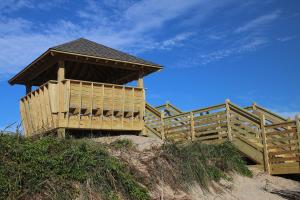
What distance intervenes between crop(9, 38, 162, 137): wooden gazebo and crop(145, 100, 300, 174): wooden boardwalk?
2097 millimetres

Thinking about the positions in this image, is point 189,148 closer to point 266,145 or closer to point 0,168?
point 266,145

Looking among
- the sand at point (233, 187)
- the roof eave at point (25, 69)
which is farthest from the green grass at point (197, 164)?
the roof eave at point (25, 69)

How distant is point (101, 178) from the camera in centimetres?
894

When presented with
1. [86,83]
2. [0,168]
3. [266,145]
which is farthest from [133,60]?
[0,168]

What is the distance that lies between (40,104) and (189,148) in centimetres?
771

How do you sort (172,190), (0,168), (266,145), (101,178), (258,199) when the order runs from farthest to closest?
(266,145)
(258,199)
(172,190)
(101,178)
(0,168)

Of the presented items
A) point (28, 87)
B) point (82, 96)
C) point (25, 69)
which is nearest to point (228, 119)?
point (82, 96)

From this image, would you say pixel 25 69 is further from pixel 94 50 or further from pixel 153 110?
pixel 153 110

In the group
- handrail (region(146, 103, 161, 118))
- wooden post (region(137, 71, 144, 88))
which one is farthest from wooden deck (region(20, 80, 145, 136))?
handrail (region(146, 103, 161, 118))

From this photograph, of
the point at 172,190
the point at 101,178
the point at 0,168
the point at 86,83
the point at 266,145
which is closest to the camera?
the point at 0,168

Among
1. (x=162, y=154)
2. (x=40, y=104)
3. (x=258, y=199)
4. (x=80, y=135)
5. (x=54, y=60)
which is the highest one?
(x=54, y=60)

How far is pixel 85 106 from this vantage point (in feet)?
54.5

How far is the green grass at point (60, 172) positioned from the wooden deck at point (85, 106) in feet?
20.1

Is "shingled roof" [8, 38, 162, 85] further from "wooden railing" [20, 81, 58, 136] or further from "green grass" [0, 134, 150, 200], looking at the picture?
"green grass" [0, 134, 150, 200]
